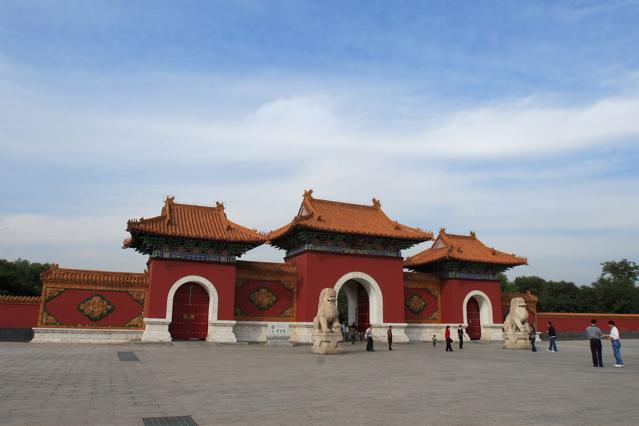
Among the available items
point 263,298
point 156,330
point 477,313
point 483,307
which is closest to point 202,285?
point 156,330

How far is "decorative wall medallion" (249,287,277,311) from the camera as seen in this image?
23.0m

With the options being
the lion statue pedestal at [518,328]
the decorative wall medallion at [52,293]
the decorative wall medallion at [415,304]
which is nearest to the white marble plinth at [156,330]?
the decorative wall medallion at [52,293]

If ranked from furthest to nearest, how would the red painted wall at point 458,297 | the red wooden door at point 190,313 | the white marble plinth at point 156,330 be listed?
the red painted wall at point 458,297 < the red wooden door at point 190,313 < the white marble plinth at point 156,330

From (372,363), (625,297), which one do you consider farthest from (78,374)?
(625,297)

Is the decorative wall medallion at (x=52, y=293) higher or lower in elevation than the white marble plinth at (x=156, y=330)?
higher

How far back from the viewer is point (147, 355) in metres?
14.9

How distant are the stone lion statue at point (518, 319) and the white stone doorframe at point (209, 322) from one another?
38.6 feet

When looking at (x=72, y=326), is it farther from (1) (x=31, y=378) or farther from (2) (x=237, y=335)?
(1) (x=31, y=378)

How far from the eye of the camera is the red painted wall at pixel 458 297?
27.2 m

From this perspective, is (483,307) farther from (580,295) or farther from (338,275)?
(580,295)

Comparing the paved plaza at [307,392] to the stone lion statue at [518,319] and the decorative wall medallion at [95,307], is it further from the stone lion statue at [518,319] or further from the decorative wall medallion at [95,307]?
the stone lion statue at [518,319]

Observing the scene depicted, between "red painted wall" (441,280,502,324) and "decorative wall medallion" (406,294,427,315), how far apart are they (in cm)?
135

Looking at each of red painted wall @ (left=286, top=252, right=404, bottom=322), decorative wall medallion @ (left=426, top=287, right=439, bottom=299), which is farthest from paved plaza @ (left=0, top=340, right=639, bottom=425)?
decorative wall medallion @ (left=426, top=287, right=439, bottom=299)

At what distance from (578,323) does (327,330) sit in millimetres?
23286
